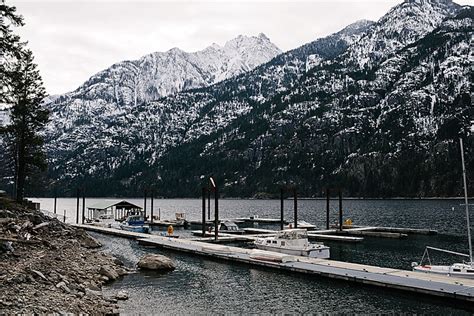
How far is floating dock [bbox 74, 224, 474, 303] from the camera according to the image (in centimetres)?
3378

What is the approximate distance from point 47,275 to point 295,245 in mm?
33465

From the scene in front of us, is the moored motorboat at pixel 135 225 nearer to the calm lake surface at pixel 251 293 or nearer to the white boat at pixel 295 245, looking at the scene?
the calm lake surface at pixel 251 293

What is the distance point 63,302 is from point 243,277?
22722 mm

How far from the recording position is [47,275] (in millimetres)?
28844

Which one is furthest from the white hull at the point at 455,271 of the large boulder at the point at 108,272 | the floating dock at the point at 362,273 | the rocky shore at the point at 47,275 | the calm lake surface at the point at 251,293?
the large boulder at the point at 108,272

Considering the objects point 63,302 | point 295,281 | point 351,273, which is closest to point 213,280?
point 295,281

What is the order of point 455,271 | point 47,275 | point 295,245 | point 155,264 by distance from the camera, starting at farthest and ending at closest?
point 295,245 → point 155,264 → point 455,271 → point 47,275

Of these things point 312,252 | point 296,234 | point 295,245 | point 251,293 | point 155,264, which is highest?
point 296,234

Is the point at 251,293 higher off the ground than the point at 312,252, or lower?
lower

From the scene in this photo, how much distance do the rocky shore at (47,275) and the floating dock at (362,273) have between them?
45.9 ft

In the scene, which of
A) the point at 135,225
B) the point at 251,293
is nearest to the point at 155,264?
the point at 251,293

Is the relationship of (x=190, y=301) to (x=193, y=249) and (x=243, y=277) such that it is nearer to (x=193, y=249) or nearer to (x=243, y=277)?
(x=243, y=277)

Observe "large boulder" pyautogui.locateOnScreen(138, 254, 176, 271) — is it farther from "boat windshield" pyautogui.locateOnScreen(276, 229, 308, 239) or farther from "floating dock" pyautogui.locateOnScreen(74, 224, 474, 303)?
"boat windshield" pyautogui.locateOnScreen(276, 229, 308, 239)

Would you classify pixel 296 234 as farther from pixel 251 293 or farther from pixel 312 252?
pixel 251 293
